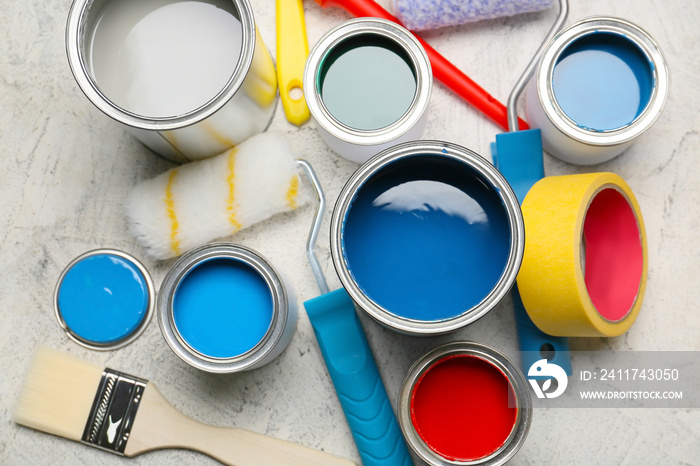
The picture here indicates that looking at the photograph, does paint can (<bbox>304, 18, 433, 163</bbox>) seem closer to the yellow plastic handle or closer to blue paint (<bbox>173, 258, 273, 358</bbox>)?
A: the yellow plastic handle

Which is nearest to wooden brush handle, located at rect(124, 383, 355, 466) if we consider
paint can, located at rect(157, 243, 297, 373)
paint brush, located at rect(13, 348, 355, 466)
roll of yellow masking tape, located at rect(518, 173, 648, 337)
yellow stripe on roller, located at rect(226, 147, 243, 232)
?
paint brush, located at rect(13, 348, 355, 466)

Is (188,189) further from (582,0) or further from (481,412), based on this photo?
(582,0)

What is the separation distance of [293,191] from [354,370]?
10.2 inches

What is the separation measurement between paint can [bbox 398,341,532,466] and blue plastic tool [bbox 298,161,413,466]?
66 mm

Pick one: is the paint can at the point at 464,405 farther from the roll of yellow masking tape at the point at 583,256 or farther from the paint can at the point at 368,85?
the paint can at the point at 368,85

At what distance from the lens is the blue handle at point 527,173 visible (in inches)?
33.2

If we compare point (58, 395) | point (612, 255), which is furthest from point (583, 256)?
point (58, 395)

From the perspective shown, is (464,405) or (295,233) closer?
(464,405)

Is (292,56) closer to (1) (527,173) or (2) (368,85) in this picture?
(2) (368,85)

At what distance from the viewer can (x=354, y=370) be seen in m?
0.83

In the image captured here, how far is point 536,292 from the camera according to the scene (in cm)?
79

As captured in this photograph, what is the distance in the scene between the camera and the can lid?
894 millimetres

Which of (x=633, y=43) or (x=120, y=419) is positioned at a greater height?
(x=633, y=43)

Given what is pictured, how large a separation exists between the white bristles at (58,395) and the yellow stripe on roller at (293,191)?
363mm
